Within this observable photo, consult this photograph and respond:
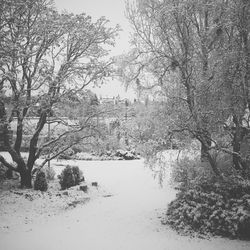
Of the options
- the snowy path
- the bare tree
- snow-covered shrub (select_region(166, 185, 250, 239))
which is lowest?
the snowy path

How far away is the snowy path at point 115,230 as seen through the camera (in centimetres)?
667

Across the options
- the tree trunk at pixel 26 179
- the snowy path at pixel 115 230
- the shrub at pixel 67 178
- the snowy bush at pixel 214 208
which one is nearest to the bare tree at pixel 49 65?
the tree trunk at pixel 26 179

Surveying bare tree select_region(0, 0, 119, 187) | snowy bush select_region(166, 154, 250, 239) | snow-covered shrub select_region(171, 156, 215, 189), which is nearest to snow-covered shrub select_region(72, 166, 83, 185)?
bare tree select_region(0, 0, 119, 187)

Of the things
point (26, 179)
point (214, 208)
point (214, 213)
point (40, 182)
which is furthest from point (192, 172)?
point (26, 179)

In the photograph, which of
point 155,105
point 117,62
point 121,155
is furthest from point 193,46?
point 121,155

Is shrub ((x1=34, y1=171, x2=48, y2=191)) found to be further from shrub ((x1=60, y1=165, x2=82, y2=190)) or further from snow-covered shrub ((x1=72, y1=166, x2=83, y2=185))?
snow-covered shrub ((x1=72, y1=166, x2=83, y2=185))

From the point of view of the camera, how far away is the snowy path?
667 centimetres

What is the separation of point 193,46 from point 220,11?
1.28 m

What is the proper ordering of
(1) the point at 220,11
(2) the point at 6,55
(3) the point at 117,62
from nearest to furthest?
(2) the point at 6,55
(1) the point at 220,11
(3) the point at 117,62

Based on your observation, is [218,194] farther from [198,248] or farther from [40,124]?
[40,124]

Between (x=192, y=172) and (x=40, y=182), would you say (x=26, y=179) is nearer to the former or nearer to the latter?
(x=40, y=182)

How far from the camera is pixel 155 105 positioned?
8695 millimetres

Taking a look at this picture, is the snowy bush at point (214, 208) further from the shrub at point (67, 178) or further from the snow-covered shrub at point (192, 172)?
the shrub at point (67, 178)

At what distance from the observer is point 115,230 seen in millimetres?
7891
